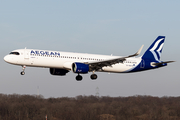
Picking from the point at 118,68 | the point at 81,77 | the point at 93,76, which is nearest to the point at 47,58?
the point at 81,77

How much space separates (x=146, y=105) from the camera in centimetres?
13912

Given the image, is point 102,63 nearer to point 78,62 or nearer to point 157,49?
point 78,62

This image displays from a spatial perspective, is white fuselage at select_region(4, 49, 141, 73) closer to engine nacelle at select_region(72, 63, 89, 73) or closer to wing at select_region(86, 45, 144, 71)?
engine nacelle at select_region(72, 63, 89, 73)

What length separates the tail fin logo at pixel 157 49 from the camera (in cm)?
6232

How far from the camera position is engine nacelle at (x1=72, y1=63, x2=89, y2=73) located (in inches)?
2002

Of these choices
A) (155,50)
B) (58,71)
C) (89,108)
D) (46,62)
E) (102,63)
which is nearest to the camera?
(46,62)

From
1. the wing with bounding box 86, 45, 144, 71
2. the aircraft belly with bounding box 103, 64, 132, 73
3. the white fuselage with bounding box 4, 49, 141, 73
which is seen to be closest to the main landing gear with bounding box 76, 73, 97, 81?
the wing with bounding box 86, 45, 144, 71

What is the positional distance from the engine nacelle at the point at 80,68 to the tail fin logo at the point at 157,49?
17.5 metres

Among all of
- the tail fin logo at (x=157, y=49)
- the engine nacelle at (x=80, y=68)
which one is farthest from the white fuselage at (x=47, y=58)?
the tail fin logo at (x=157, y=49)

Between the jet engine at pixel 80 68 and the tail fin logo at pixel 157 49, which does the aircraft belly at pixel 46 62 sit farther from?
the tail fin logo at pixel 157 49

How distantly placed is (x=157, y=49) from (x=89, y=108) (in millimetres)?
79376

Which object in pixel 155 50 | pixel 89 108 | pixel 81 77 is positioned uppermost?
pixel 155 50

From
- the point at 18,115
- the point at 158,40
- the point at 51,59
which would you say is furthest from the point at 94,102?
the point at 51,59

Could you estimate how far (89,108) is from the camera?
13750cm
